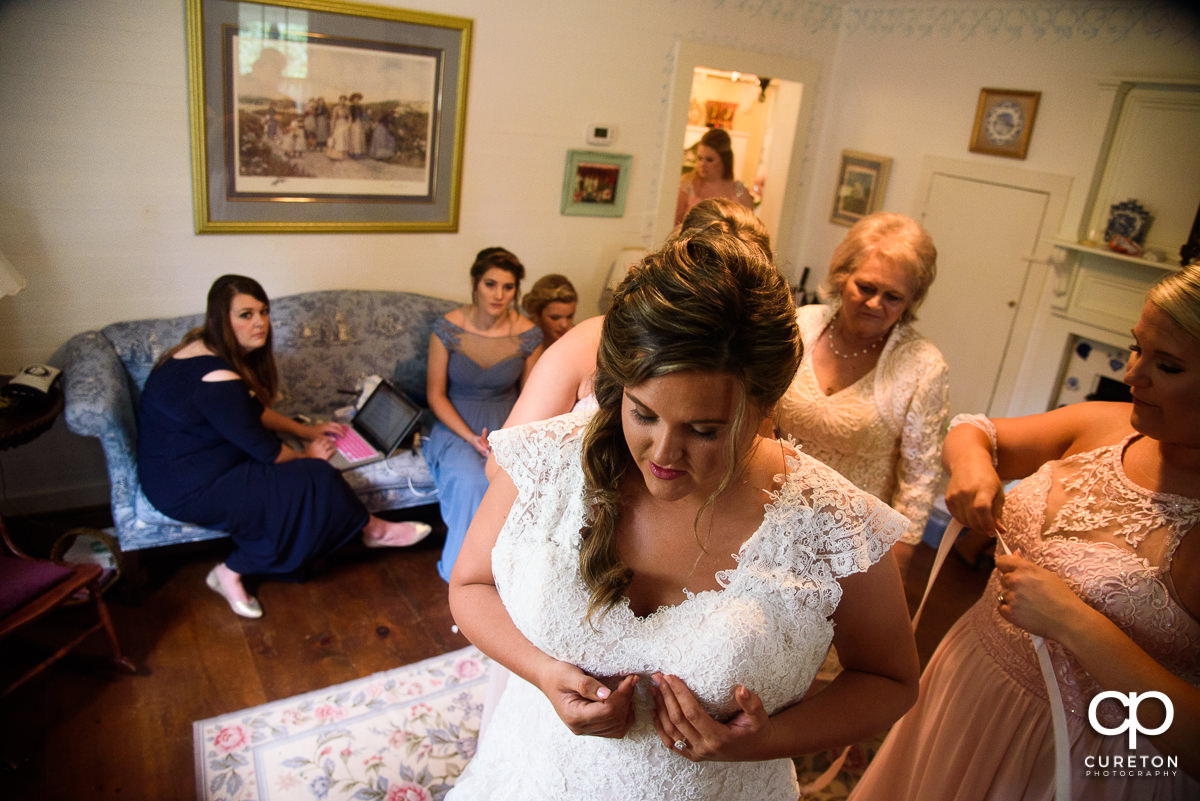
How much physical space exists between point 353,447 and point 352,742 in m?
1.29

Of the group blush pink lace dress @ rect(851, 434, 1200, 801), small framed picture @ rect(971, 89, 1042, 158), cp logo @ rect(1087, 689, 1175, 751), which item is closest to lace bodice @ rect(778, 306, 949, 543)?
→ blush pink lace dress @ rect(851, 434, 1200, 801)

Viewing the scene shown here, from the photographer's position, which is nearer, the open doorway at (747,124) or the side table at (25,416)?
the side table at (25,416)

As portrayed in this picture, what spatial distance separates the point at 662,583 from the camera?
126cm

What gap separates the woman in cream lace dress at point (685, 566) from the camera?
1.07 meters

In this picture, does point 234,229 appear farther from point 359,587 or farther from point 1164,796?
point 1164,796

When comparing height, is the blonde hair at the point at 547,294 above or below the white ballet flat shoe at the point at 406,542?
above

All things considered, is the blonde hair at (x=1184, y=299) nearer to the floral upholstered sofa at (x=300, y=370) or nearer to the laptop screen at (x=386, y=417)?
the laptop screen at (x=386, y=417)

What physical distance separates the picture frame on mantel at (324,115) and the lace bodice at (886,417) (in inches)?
101

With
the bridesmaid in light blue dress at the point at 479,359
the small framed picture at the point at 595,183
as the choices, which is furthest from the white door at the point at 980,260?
the bridesmaid in light blue dress at the point at 479,359

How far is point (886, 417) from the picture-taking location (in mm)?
2027

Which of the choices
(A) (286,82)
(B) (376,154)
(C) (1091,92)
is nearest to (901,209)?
(C) (1091,92)

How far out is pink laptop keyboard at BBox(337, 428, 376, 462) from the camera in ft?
11.2

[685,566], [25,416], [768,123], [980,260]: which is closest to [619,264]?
[980,260]

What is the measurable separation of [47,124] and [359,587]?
2.17 m
